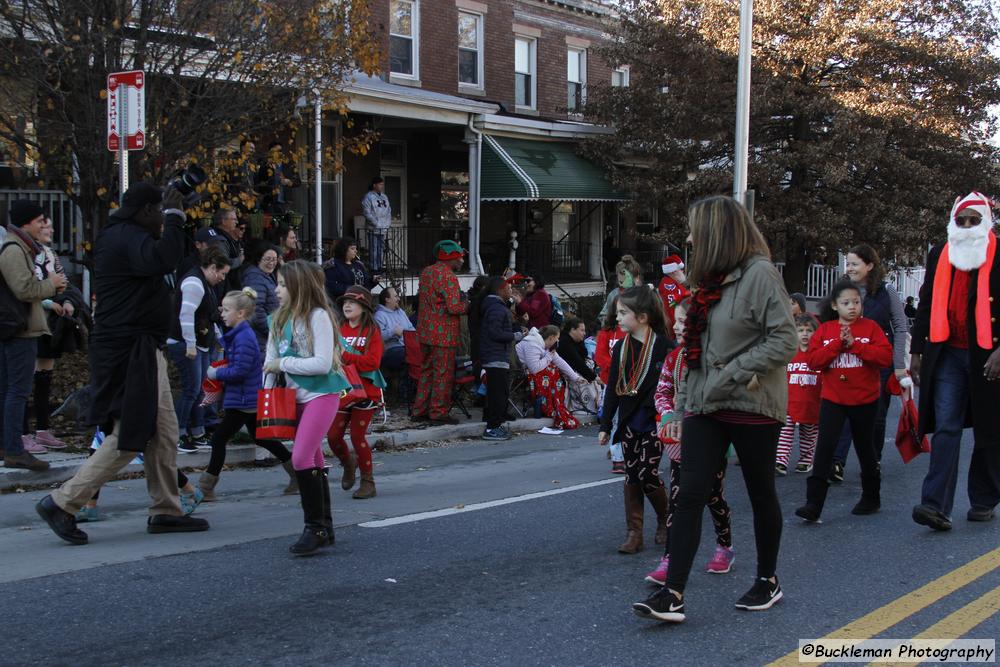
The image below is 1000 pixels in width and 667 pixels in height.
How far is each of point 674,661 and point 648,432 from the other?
6.39 ft

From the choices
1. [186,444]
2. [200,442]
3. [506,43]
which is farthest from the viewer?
[506,43]

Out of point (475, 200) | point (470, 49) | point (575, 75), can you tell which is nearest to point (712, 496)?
point (475, 200)

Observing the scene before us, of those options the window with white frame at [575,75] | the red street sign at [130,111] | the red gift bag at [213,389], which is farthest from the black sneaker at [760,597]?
the window with white frame at [575,75]

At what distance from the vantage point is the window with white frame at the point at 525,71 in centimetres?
2472

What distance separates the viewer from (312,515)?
620cm

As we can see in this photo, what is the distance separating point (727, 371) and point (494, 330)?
6897 mm

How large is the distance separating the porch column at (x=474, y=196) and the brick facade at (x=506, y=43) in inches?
93.4

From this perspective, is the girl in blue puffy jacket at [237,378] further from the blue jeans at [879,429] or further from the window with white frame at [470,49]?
the window with white frame at [470,49]

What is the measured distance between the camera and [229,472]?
9242mm

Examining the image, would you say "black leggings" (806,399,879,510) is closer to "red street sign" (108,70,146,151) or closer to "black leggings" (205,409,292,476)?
"black leggings" (205,409,292,476)

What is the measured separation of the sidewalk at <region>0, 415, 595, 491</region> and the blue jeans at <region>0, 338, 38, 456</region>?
23 centimetres

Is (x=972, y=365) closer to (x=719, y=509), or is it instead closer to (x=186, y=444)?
(x=719, y=509)

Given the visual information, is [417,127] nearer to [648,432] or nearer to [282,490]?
[282,490]

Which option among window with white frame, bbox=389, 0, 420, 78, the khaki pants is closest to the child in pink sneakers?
the khaki pants
